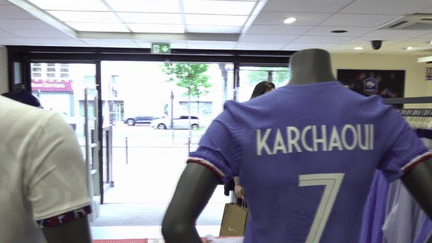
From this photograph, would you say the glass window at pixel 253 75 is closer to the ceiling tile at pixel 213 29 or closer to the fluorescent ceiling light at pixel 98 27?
the ceiling tile at pixel 213 29

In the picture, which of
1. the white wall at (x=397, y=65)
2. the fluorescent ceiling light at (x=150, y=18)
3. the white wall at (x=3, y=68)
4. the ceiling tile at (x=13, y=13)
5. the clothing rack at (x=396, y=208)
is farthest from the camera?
the white wall at (x=397, y=65)

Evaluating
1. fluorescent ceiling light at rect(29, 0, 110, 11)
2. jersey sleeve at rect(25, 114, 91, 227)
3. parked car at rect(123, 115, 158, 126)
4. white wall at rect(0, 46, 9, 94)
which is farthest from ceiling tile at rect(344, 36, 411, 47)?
parked car at rect(123, 115, 158, 126)

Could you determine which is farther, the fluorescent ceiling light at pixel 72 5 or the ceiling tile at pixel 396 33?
the ceiling tile at pixel 396 33

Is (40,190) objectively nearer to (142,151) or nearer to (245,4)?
(245,4)

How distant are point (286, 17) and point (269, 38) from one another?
1076 mm

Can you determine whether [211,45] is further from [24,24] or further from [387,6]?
[387,6]

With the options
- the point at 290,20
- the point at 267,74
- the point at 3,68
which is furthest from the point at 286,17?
the point at 3,68

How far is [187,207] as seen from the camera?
2.21 feet

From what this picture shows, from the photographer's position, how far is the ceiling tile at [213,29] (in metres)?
4.27

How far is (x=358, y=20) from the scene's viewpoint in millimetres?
3473

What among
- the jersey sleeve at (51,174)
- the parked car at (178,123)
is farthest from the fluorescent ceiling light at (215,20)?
the parked car at (178,123)

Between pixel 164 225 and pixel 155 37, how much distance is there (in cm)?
434

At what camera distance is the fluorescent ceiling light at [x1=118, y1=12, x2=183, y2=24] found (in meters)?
3.73

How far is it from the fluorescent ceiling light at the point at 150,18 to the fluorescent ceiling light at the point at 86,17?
0.44 ft
